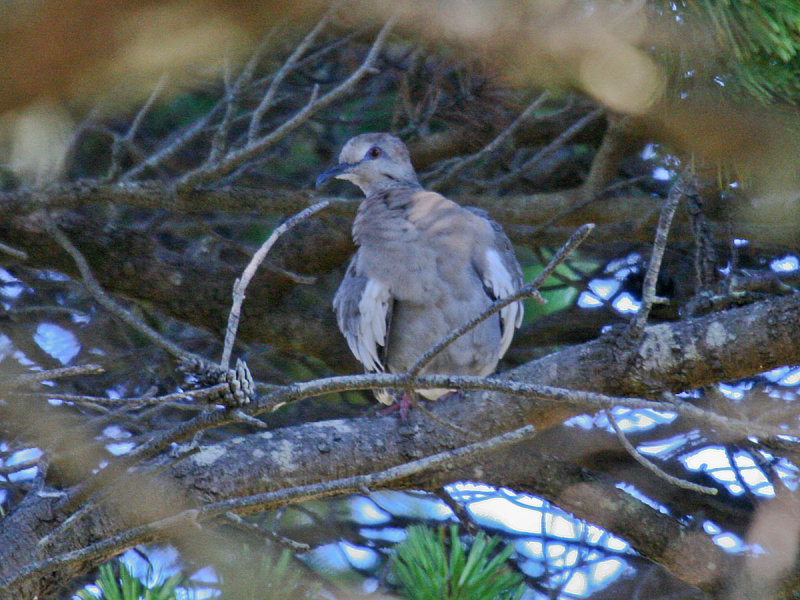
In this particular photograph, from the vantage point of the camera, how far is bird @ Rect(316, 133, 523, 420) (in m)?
3.26

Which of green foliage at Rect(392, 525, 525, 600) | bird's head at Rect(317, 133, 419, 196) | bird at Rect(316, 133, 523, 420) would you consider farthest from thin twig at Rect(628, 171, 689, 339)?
bird's head at Rect(317, 133, 419, 196)

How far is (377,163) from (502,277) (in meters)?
0.82

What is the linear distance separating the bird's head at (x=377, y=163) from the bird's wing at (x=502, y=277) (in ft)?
1.86

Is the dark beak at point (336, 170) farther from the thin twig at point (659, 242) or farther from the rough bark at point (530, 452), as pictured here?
the thin twig at point (659, 242)

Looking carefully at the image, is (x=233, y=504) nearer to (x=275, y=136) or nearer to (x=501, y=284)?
(x=275, y=136)

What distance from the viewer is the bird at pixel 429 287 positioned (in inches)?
128

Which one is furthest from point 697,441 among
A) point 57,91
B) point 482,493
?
point 57,91

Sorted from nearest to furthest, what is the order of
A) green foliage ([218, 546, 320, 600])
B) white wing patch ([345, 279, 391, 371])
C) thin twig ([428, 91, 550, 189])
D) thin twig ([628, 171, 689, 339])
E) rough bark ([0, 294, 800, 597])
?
green foliage ([218, 546, 320, 600]) < thin twig ([628, 171, 689, 339]) < rough bark ([0, 294, 800, 597]) < thin twig ([428, 91, 550, 189]) < white wing patch ([345, 279, 391, 371])

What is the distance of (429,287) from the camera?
3.25 meters

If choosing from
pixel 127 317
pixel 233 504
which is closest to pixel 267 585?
pixel 233 504

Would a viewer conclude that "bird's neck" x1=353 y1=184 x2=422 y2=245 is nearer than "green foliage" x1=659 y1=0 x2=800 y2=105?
No

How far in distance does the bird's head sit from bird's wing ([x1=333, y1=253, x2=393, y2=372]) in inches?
23.1

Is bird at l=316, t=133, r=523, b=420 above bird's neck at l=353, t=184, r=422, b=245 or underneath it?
underneath

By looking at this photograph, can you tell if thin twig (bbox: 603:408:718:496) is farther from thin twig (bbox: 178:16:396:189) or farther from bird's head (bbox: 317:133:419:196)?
bird's head (bbox: 317:133:419:196)
